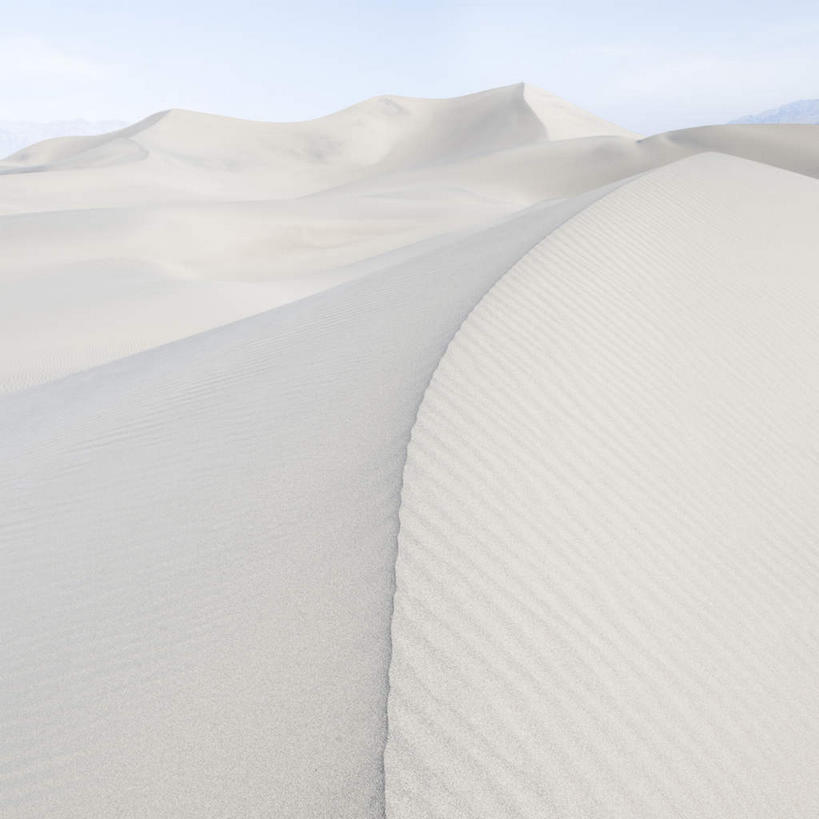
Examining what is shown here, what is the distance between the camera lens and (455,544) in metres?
3.06

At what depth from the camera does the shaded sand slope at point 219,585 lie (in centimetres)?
233

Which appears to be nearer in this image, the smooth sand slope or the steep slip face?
the steep slip face

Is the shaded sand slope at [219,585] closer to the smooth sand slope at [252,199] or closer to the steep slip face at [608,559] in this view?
the steep slip face at [608,559]

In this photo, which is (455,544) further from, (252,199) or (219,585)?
(252,199)

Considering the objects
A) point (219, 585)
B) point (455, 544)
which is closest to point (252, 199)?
point (219, 585)

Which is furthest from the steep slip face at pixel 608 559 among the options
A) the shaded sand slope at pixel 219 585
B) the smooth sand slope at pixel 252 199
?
the smooth sand slope at pixel 252 199

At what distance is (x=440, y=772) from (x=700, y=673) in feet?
4.28

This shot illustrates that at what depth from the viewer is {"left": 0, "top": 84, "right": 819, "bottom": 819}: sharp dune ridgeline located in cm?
238

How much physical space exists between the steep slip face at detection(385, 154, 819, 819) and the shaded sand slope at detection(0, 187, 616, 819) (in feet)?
0.53

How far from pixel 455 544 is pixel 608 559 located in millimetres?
714

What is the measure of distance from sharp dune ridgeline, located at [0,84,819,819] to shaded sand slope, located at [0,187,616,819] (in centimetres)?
1

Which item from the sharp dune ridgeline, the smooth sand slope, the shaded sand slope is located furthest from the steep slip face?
the smooth sand slope

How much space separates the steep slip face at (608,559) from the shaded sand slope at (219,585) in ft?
0.53

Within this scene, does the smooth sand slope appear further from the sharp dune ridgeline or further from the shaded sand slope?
→ the shaded sand slope
